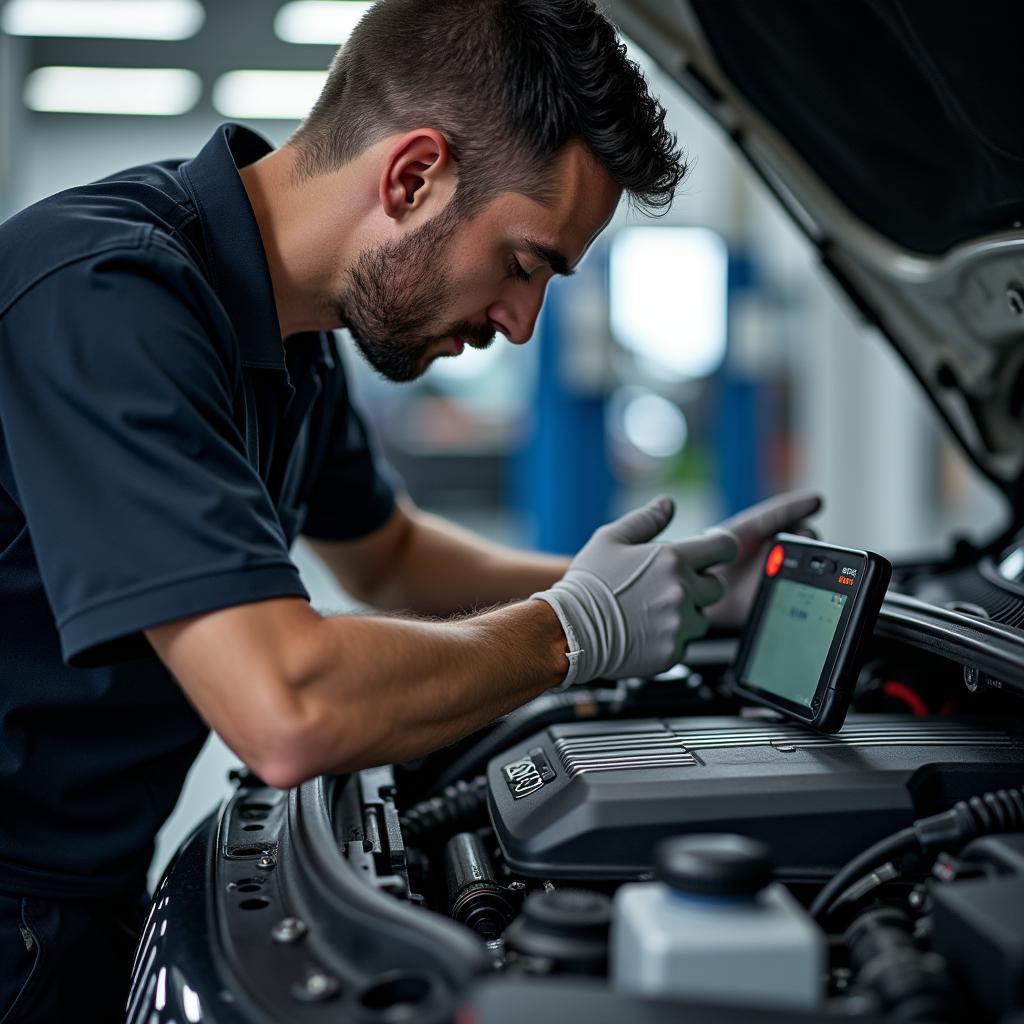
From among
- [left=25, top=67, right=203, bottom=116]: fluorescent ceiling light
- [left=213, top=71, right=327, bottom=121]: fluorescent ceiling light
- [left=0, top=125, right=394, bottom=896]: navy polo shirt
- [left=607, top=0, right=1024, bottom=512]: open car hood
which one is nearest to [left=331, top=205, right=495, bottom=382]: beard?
[left=0, top=125, right=394, bottom=896]: navy polo shirt

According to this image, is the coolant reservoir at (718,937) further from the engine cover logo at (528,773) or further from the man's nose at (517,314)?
the man's nose at (517,314)

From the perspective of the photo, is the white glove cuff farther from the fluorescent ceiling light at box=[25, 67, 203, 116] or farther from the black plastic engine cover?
the fluorescent ceiling light at box=[25, 67, 203, 116]

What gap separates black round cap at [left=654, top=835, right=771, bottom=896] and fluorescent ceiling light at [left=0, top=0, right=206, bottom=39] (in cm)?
463

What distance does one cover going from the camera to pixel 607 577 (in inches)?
45.3

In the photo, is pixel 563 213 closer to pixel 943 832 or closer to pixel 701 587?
pixel 701 587

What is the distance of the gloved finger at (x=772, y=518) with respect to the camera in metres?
1.36

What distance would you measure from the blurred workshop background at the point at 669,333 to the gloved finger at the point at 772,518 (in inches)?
128

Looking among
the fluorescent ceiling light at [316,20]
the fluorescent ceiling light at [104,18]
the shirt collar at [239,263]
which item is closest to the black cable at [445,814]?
the shirt collar at [239,263]

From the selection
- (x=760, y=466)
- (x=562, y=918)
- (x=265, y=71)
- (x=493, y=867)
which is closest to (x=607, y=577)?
(x=493, y=867)

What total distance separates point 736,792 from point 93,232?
682mm

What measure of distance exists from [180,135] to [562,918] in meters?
7.55

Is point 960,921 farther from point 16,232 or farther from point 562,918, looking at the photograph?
point 16,232

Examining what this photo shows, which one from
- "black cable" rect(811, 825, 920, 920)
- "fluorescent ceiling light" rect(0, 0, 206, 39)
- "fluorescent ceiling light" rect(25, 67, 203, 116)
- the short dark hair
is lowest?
"black cable" rect(811, 825, 920, 920)

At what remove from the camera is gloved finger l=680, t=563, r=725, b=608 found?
1.20 meters
